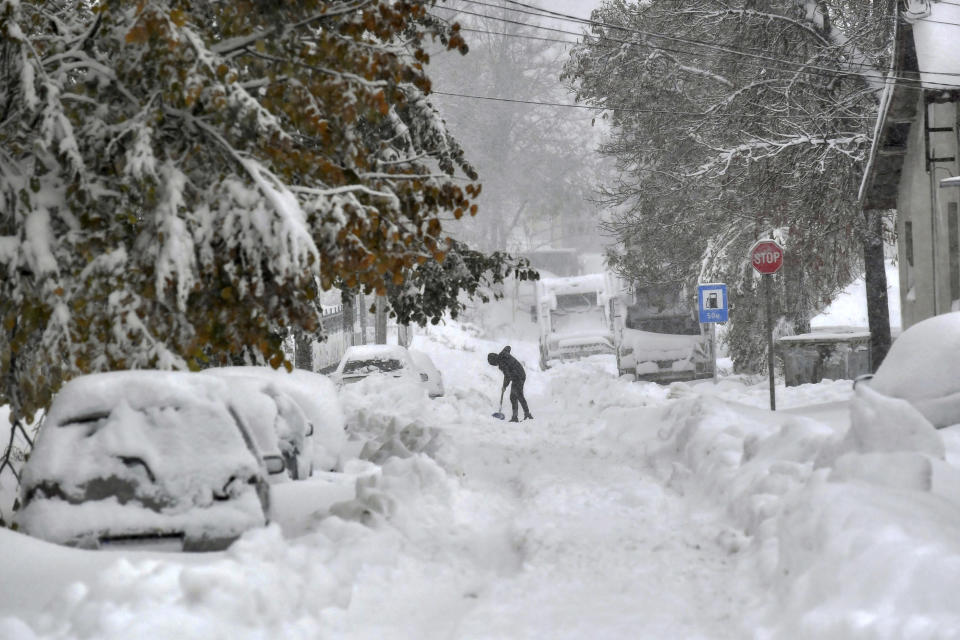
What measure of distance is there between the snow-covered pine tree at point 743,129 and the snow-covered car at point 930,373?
9.72 meters

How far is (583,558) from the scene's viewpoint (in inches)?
316

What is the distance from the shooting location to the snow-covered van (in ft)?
128

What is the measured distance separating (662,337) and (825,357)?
8.08m

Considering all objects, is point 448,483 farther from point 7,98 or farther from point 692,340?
point 692,340

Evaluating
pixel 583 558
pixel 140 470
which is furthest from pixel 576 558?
pixel 140 470

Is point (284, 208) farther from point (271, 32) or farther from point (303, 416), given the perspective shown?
point (303, 416)

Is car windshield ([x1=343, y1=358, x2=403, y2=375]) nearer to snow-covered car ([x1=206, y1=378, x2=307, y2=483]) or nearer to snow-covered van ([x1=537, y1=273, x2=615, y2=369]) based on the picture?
snow-covered car ([x1=206, y1=378, x2=307, y2=483])

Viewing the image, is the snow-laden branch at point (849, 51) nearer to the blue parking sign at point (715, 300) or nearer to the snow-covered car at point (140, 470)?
the blue parking sign at point (715, 300)

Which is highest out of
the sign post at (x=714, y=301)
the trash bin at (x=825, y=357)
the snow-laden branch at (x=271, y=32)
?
the snow-laden branch at (x=271, y=32)

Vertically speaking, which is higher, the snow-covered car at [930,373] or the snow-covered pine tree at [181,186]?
the snow-covered pine tree at [181,186]

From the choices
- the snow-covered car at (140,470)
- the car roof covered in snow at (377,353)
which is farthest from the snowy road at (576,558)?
the car roof covered in snow at (377,353)

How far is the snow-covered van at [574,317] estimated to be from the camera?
39000 millimetres

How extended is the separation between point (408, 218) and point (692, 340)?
78.9 ft

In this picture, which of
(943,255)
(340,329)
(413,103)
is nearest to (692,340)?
(943,255)
